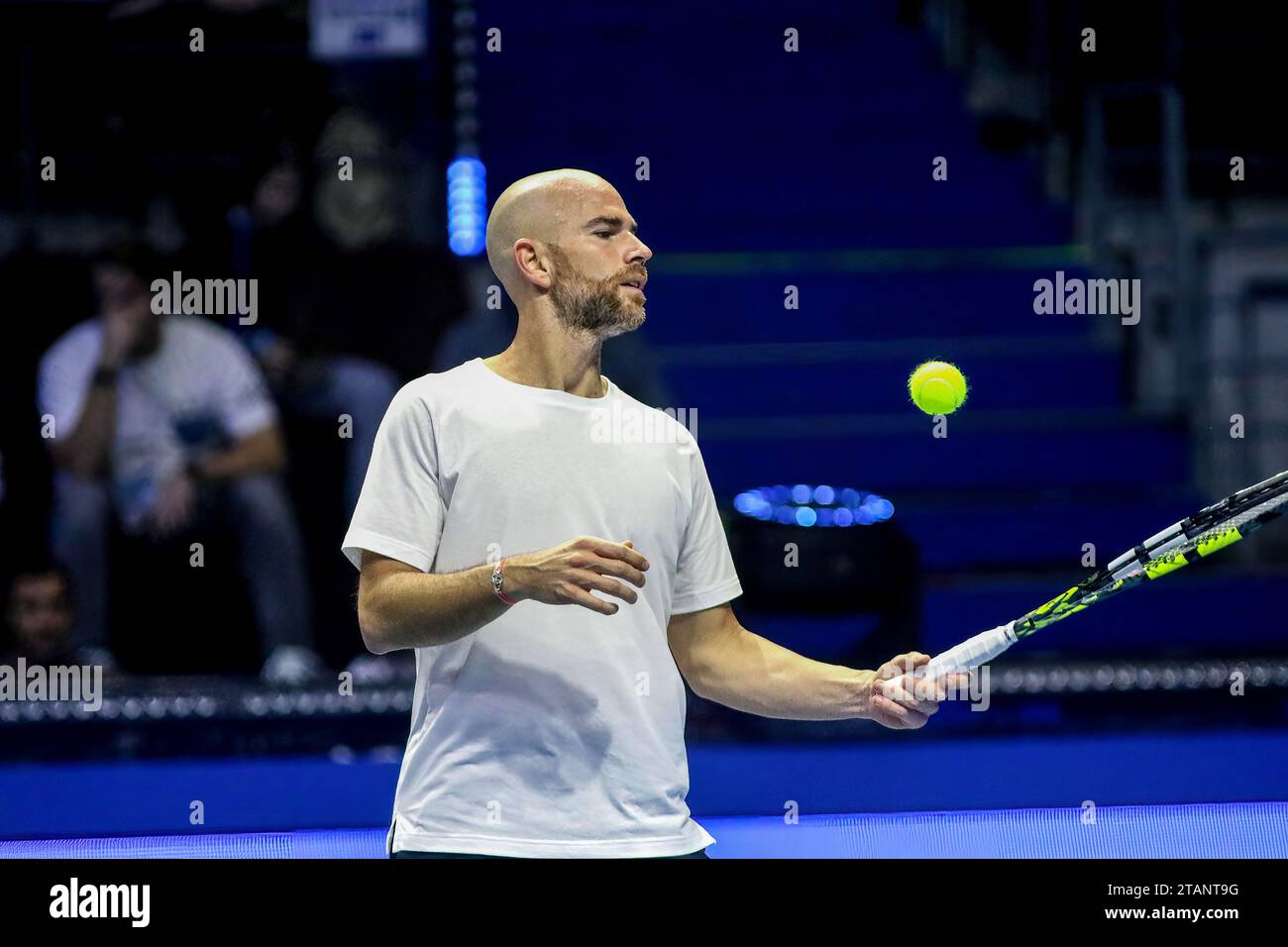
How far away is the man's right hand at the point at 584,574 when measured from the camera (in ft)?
7.14

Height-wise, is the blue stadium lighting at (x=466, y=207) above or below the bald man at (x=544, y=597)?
above

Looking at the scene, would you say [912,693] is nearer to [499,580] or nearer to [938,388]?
[499,580]

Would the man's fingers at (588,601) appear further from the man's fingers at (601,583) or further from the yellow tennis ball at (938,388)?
the yellow tennis ball at (938,388)

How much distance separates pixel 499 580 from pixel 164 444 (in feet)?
10.3

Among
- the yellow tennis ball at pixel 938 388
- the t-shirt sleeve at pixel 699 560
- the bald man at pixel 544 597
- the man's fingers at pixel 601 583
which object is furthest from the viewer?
the yellow tennis ball at pixel 938 388

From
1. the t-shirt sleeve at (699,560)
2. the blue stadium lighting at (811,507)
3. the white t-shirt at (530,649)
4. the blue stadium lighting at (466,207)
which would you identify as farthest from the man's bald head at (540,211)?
the blue stadium lighting at (466,207)

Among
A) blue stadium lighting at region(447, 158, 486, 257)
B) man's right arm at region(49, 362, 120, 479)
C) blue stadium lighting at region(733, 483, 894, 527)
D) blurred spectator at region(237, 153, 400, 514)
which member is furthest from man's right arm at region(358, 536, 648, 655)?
blue stadium lighting at region(447, 158, 486, 257)

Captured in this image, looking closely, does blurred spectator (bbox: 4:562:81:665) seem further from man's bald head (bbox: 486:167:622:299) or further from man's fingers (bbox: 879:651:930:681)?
man's fingers (bbox: 879:651:930:681)

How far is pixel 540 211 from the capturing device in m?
2.56

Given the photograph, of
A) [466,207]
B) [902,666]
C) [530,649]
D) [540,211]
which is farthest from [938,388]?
[466,207]

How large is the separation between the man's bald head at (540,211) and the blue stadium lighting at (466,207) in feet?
10.5
